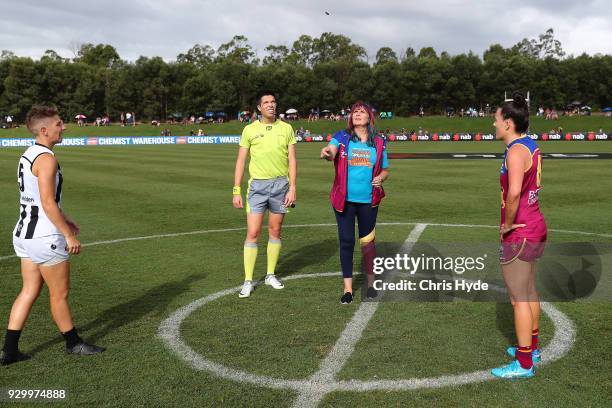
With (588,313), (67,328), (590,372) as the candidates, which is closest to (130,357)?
(67,328)

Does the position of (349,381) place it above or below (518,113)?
below

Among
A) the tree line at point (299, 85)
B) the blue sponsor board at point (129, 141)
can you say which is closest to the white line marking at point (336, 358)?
the blue sponsor board at point (129, 141)

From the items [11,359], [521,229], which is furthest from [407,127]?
[11,359]

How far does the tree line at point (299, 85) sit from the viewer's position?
88.4 m

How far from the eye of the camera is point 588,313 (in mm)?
5844

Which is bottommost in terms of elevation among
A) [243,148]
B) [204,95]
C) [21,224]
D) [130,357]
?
[130,357]

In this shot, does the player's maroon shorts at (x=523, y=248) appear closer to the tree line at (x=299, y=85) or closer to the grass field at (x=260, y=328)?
the grass field at (x=260, y=328)

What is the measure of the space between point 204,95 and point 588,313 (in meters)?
89.8

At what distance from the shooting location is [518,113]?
4.34 metres

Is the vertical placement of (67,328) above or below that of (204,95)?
below

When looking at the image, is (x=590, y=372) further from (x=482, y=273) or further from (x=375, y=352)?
(x=482, y=273)

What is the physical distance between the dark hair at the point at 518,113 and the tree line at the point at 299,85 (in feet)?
291
